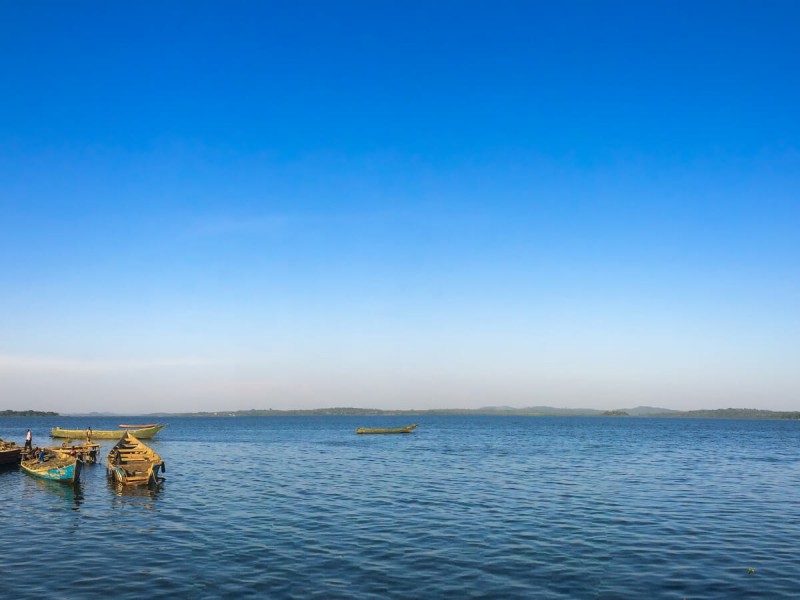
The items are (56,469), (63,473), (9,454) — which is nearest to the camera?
(63,473)

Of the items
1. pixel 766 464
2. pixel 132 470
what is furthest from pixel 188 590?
pixel 766 464

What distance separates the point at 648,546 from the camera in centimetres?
2478

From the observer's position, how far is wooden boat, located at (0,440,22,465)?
174 ft

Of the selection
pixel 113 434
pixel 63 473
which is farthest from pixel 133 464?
pixel 113 434

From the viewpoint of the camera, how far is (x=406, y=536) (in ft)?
A: 86.3

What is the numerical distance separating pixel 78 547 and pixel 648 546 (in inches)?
972

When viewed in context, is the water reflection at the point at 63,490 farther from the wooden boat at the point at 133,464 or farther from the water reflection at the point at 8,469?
the water reflection at the point at 8,469

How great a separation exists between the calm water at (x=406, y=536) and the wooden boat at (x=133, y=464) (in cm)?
171

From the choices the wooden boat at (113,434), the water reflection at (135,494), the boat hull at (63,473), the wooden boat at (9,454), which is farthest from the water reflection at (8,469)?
the wooden boat at (113,434)

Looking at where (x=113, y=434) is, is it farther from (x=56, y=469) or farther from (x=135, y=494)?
(x=135, y=494)

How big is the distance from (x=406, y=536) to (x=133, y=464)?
91.3 ft

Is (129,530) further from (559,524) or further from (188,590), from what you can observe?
(559,524)

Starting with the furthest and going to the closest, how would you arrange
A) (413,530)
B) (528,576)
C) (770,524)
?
(770,524)
(413,530)
(528,576)

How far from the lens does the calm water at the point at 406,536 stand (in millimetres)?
19562
